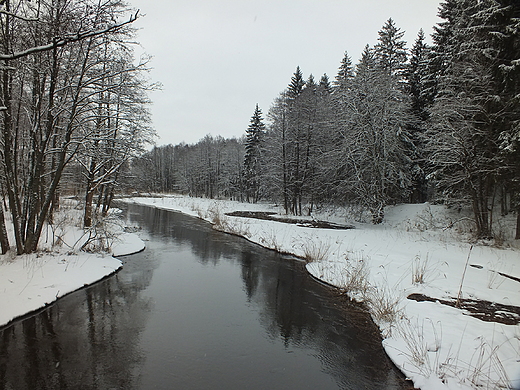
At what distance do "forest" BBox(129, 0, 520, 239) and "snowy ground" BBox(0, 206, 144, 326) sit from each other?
20.5 ft

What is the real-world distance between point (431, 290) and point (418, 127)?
44.9 ft

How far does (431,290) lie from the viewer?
24.7ft

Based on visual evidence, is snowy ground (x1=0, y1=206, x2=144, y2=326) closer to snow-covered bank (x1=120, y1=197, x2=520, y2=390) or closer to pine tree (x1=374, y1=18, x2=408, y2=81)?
snow-covered bank (x1=120, y1=197, x2=520, y2=390)

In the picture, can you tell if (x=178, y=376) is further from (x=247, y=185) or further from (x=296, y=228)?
(x=247, y=185)

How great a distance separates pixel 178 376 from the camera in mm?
4594

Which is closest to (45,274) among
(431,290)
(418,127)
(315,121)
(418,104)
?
(431,290)

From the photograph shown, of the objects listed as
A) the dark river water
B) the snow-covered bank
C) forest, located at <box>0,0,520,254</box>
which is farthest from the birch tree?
the snow-covered bank

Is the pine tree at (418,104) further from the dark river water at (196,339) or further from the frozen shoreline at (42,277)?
the frozen shoreline at (42,277)

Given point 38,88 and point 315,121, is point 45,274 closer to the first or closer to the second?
point 38,88

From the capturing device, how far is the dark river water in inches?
180

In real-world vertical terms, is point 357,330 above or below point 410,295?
below

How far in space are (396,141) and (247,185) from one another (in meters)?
28.3

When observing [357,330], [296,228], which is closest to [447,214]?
[296,228]

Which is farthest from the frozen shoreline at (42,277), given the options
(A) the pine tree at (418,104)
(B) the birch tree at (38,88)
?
(A) the pine tree at (418,104)
